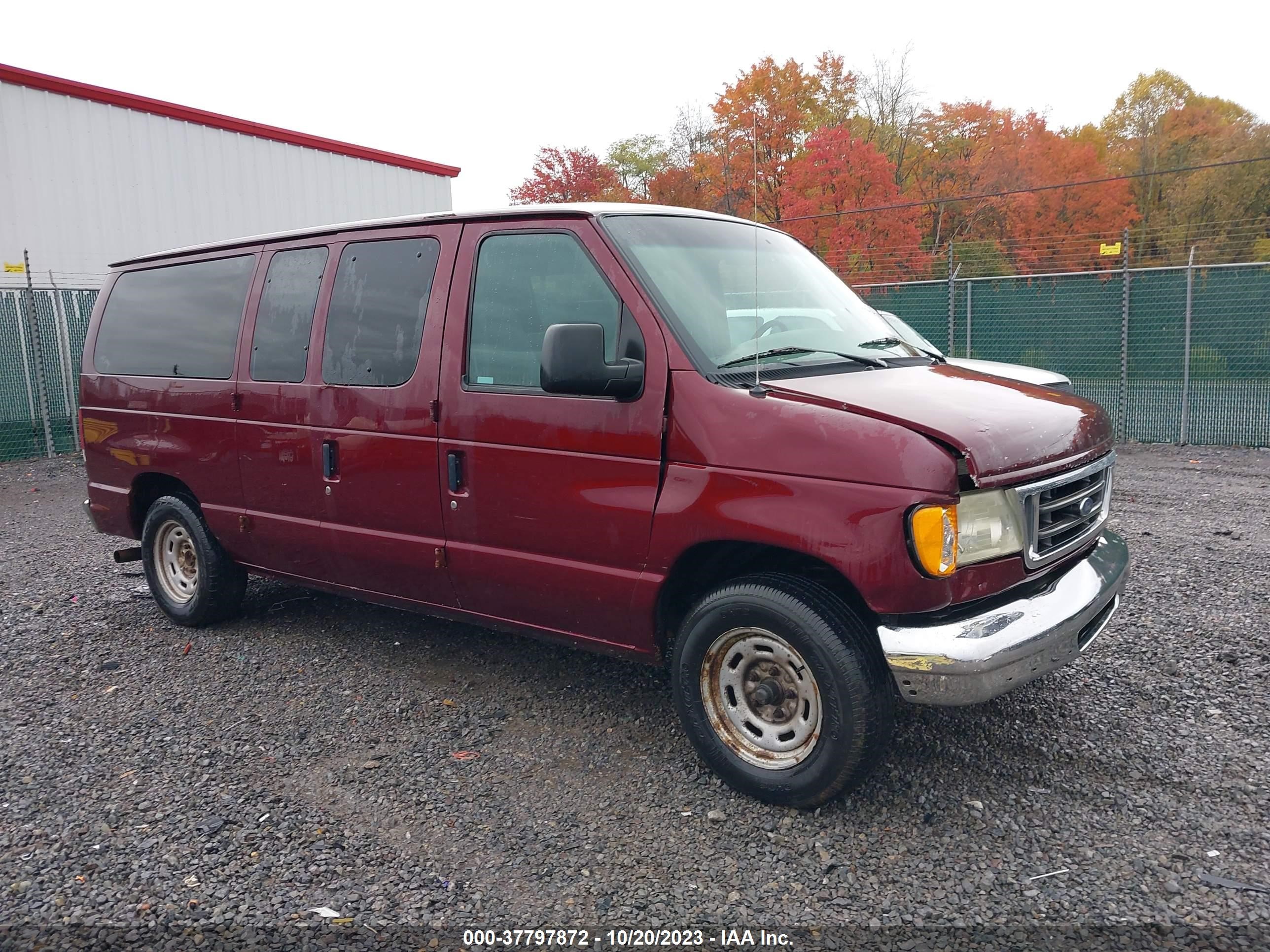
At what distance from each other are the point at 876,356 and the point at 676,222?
3.41ft

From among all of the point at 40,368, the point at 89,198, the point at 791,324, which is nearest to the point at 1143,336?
the point at 791,324

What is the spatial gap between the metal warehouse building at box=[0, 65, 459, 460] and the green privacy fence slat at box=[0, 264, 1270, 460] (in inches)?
1.6

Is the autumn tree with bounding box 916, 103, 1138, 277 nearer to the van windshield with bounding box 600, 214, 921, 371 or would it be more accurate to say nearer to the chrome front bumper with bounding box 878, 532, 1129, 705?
the van windshield with bounding box 600, 214, 921, 371

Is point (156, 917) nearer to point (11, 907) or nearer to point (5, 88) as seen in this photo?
point (11, 907)

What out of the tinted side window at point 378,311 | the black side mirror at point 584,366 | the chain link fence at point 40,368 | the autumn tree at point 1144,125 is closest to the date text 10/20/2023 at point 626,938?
the black side mirror at point 584,366

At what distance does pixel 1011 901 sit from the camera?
112 inches

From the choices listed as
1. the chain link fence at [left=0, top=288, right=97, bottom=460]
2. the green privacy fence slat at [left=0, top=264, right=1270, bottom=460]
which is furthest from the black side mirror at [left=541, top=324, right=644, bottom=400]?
the chain link fence at [left=0, top=288, right=97, bottom=460]

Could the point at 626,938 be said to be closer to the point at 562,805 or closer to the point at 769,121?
the point at 562,805

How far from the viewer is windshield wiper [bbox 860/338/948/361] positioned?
13.7ft

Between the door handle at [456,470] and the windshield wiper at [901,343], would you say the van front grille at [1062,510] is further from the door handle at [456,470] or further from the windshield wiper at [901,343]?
the door handle at [456,470]

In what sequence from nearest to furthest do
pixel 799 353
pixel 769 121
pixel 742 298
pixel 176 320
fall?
1. pixel 799 353
2. pixel 742 298
3. pixel 176 320
4. pixel 769 121

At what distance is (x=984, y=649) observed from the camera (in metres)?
3.01

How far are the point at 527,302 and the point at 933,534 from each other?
6.30 feet

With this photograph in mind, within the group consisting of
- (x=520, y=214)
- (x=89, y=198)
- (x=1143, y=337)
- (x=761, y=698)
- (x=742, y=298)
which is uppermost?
(x=89, y=198)
